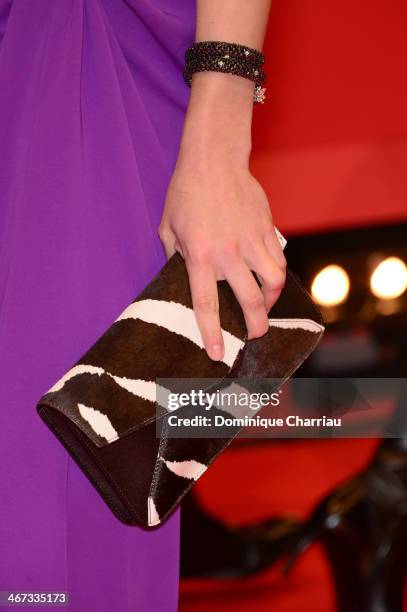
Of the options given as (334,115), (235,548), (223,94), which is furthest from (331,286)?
(223,94)

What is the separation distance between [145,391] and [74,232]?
14 centimetres

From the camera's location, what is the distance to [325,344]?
3.34 m

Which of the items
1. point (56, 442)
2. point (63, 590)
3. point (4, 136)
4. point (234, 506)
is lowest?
point (234, 506)

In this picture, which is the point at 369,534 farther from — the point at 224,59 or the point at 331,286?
the point at 331,286

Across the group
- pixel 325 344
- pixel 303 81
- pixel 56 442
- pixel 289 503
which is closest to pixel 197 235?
pixel 56 442

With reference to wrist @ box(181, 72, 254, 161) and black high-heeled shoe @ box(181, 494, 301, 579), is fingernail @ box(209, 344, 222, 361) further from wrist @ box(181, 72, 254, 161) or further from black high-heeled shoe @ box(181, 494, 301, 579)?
black high-heeled shoe @ box(181, 494, 301, 579)

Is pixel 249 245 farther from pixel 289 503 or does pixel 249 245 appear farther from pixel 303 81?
pixel 303 81

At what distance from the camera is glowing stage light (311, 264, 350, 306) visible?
3.38 metres

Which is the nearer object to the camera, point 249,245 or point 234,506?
point 249,245

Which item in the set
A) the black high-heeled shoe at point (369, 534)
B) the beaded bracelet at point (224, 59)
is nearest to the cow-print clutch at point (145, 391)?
the beaded bracelet at point (224, 59)

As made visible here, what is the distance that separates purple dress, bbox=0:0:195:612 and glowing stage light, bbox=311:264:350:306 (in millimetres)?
2676

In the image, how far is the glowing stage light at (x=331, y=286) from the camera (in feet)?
11.1

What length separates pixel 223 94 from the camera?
2.27 feet

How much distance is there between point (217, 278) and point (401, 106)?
2.60m
